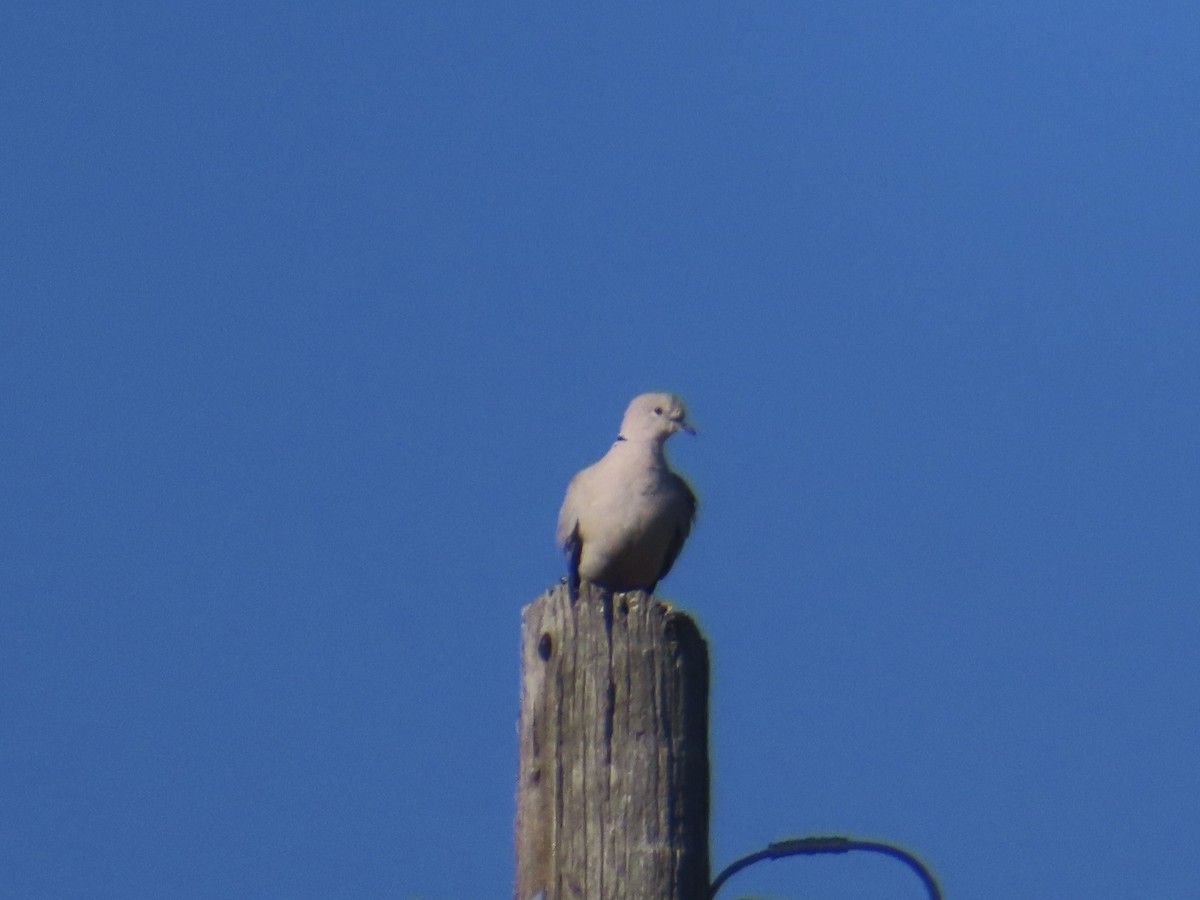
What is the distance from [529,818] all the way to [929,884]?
91 cm

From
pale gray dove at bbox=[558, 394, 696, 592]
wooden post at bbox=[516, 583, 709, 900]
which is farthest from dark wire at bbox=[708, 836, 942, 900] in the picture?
pale gray dove at bbox=[558, 394, 696, 592]

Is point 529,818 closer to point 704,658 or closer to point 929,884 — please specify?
point 704,658

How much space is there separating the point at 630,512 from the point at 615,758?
10.8 feet

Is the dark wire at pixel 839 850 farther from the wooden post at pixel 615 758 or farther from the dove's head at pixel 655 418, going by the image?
the dove's head at pixel 655 418

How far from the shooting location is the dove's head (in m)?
7.25

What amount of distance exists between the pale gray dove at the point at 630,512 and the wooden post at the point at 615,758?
3075 mm

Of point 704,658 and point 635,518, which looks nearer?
point 704,658

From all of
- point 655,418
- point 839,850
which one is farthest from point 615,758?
point 655,418

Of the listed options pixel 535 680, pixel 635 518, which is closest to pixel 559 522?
pixel 635 518

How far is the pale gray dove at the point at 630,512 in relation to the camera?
22.6 feet

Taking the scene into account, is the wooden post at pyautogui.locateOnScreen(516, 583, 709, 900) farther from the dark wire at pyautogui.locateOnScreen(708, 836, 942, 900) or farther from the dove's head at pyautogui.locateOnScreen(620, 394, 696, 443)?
the dove's head at pyautogui.locateOnScreen(620, 394, 696, 443)

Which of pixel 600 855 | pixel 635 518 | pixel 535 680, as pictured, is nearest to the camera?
pixel 600 855

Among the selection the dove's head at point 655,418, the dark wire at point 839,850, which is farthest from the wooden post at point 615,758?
the dove's head at point 655,418

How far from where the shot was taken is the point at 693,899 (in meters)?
3.60
